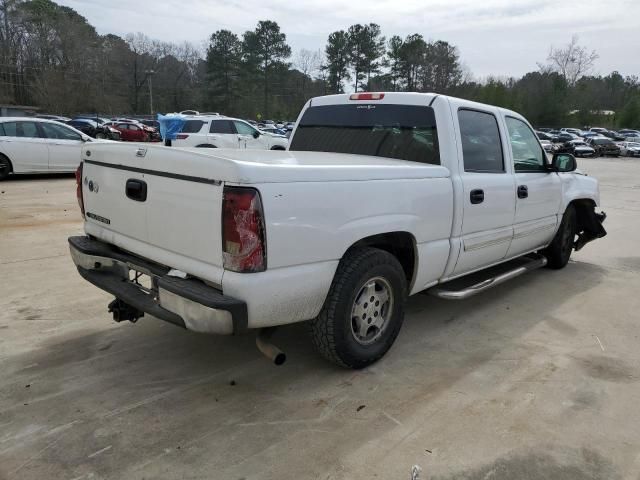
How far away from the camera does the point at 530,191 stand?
4.81 m

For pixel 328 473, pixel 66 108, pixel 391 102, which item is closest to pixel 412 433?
pixel 328 473

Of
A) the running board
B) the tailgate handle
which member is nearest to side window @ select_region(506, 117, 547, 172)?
the running board

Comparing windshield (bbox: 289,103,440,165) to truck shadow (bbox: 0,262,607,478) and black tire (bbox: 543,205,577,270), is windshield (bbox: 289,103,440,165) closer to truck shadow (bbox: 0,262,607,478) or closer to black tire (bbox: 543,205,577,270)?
truck shadow (bbox: 0,262,607,478)

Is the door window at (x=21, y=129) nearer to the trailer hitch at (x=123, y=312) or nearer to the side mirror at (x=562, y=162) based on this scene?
the trailer hitch at (x=123, y=312)

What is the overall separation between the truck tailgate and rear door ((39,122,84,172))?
10479mm

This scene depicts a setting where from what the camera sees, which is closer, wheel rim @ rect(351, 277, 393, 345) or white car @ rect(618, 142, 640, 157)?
wheel rim @ rect(351, 277, 393, 345)

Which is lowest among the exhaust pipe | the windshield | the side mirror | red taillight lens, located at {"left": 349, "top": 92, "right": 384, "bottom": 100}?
the exhaust pipe

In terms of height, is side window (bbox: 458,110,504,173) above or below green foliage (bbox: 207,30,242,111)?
below

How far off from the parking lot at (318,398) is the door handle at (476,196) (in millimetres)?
1119

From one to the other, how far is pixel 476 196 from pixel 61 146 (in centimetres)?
1196

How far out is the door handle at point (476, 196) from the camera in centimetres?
393

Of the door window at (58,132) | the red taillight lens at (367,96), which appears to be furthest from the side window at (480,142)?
the door window at (58,132)

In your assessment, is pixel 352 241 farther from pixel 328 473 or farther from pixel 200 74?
pixel 200 74

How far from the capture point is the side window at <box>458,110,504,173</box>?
404 centimetres
